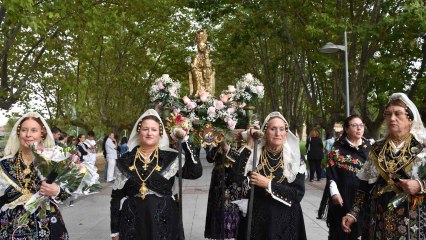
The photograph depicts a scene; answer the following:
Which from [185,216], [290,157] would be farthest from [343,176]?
[185,216]

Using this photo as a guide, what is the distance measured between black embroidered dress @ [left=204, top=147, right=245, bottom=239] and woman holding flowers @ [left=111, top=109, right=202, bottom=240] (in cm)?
261

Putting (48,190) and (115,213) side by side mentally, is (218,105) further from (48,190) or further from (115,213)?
(48,190)

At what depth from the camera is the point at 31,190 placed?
4.79 m

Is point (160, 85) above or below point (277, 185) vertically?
above

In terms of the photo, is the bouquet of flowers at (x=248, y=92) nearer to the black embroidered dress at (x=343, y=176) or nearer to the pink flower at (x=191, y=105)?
the pink flower at (x=191, y=105)

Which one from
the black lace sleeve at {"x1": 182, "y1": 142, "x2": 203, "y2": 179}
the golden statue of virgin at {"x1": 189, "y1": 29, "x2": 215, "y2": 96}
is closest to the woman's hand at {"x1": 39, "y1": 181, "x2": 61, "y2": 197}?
the black lace sleeve at {"x1": 182, "y1": 142, "x2": 203, "y2": 179}

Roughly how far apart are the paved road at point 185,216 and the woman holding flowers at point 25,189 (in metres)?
2.65

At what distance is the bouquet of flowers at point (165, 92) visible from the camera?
7023 mm

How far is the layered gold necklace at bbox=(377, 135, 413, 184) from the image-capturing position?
4.18 metres

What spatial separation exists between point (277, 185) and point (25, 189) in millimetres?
2229

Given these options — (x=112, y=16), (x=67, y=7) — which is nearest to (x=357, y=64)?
(x=112, y=16)

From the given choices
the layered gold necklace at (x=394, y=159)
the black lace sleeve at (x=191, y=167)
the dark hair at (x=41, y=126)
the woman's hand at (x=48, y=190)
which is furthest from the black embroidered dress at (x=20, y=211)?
the layered gold necklace at (x=394, y=159)

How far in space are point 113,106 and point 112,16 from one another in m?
18.7

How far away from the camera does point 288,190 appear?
4914 millimetres
